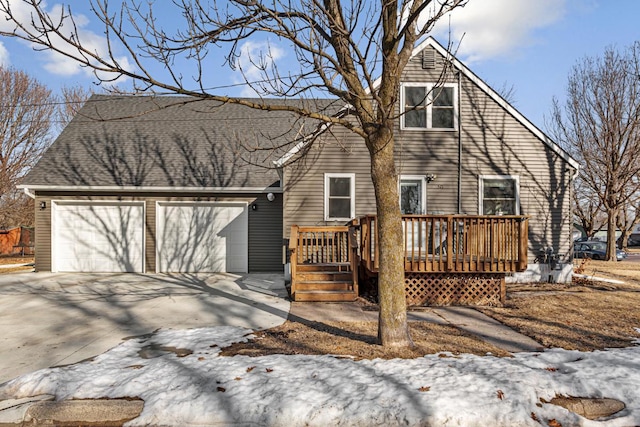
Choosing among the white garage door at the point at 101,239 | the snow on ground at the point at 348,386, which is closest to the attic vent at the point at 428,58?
the snow on ground at the point at 348,386

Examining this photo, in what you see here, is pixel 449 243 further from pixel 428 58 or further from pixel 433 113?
pixel 428 58

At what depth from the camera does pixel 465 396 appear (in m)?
3.85

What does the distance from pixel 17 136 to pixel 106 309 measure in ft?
67.6

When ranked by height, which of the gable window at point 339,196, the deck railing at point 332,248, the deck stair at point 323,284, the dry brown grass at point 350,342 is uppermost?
the gable window at point 339,196

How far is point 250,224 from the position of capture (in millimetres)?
13039

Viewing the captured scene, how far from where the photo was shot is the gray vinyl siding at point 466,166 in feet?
38.2

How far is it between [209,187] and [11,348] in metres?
7.68

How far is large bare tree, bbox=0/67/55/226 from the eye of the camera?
2264 centimetres

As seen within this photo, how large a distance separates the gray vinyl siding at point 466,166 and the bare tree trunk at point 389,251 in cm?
623

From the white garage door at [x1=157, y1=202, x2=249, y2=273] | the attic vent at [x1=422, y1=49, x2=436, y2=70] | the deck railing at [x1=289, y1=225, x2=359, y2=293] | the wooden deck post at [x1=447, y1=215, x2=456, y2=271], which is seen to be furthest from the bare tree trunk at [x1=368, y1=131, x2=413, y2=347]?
the white garage door at [x1=157, y1=202, x2=249, y2=273]

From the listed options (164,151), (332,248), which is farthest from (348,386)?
(164,151)

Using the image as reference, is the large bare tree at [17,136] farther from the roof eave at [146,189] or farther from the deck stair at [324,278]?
the deck stair at [324,278]

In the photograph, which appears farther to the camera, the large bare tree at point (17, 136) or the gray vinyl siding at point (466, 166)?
the large bare tree at point (17, 136)

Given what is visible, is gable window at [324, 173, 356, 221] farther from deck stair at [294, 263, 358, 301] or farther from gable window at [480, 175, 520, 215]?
gable window at [480, 175, 520, 215]
